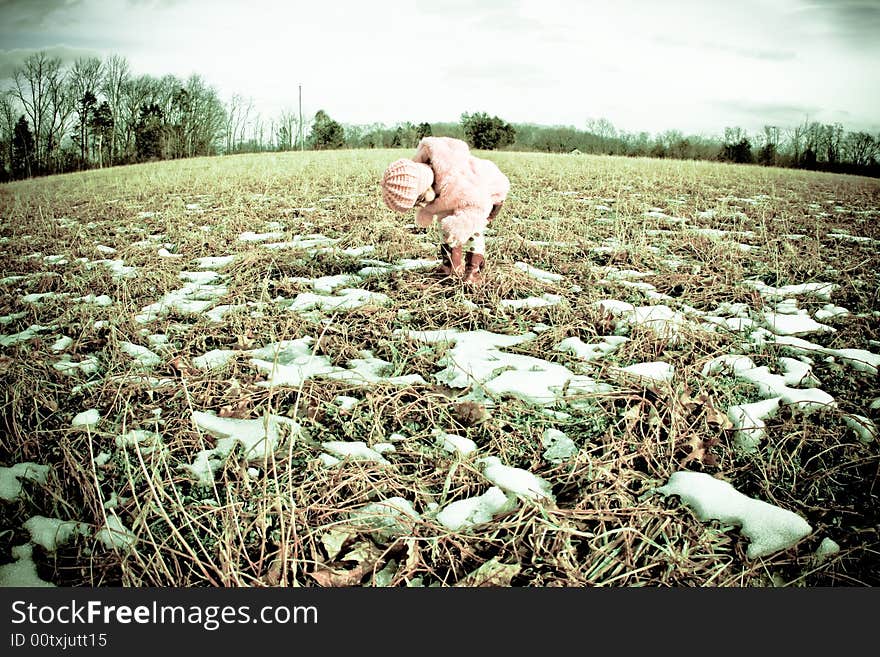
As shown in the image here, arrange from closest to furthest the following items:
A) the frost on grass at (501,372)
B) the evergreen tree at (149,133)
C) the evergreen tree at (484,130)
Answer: the frost on grass at (501,372) → the evergreen tree at (149,133) → the evergreen tree at (484,130)

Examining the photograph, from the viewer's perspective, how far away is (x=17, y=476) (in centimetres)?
143

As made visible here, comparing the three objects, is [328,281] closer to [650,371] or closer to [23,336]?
[23,336]

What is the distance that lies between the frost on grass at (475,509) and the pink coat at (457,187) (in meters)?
1.60

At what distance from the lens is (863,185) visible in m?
7.30

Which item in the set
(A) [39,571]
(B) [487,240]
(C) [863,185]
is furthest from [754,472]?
(C) [863,185]

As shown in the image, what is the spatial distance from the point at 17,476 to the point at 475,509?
132cm

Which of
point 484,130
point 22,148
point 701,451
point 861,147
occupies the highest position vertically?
point 484,130

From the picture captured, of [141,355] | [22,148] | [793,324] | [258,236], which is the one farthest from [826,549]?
[22,148]

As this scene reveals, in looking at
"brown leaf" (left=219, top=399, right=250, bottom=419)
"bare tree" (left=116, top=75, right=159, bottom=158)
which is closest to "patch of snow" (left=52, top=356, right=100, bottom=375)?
"brown leaf" (left=219, top=399, right=250, bottom=419)

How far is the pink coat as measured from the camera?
256 centimetres

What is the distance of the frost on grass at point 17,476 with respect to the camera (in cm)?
137

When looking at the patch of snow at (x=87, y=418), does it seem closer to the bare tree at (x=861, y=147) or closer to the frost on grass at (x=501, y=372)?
the frost on grass at (x=501, y=372)

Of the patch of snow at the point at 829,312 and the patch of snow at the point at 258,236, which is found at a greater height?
the patch of snow at the point at 258,236

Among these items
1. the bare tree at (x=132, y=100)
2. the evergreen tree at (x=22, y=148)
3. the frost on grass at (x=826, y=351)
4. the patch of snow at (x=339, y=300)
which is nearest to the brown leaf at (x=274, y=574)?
the patch of snow at (x=339, y=300)
